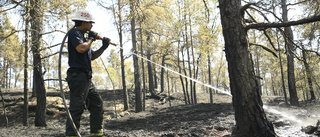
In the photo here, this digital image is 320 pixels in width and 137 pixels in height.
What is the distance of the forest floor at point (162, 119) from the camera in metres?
4.89

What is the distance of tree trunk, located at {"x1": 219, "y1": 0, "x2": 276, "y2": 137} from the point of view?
3.41 metres

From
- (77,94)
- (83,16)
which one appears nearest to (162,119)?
(77,94)

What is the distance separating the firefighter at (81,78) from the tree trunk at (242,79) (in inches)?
92.4

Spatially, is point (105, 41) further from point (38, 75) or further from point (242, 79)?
point (38, 75)

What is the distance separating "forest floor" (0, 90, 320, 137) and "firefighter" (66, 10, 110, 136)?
1.37 meters

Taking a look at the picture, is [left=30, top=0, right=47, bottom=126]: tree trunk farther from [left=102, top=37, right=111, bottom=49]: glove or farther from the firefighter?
the firefighter

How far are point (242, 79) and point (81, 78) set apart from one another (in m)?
2.60

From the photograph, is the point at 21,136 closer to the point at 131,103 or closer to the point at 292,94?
the point at 131,103

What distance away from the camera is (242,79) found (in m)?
3.48

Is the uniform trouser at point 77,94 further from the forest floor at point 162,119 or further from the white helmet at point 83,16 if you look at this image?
the forest floor at point 162,119

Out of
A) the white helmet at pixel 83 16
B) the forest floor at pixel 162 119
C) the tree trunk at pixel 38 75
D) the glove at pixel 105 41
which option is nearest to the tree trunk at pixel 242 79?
the forest floor at pixel 162 119

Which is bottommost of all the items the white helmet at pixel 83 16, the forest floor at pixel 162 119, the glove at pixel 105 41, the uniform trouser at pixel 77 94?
the forest floor at pixel 162 119

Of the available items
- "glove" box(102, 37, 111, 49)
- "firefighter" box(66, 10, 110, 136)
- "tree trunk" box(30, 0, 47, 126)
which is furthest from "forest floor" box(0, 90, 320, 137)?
"glove" box(102, 37, 111, 49)

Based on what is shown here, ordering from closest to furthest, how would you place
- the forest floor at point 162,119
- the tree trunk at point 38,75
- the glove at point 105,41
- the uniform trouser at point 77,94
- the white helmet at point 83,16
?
1. the uniform trouser at point 77,94
2. the white helmet at point 83,16
3. the glove at point 105,41
4. the forest floor at point 162,119
5. the tree trunk at point 38,75
